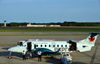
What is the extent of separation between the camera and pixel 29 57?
25.6 meters

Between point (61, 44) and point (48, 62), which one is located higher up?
point (61, 44)

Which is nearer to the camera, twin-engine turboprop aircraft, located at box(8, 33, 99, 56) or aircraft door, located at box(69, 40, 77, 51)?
twin-engine turboprop aircraft, located at box(8, 33, 99, 56)

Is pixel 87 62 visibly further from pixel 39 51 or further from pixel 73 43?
pixel 39 51

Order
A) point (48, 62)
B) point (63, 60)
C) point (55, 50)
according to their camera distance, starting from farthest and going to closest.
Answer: point (55, 50) < point (48, 62) < point (63, 60)

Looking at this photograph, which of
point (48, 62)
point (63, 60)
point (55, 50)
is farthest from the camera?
point (55, 50)

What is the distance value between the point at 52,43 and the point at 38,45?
238cm

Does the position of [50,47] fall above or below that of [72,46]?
below

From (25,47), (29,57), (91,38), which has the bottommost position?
(29,57)

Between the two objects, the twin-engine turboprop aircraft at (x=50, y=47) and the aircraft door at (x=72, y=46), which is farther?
the aircraft door at (x=72, y=46)

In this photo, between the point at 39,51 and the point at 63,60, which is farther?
the point at 39,51

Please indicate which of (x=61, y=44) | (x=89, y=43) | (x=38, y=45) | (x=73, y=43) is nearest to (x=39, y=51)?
(x=38, y=45)

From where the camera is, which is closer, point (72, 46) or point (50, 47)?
point (50, 47)

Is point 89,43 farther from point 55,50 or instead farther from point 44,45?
point 44,45

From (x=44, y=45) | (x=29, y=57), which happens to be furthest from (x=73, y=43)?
(x=29, y=57)
